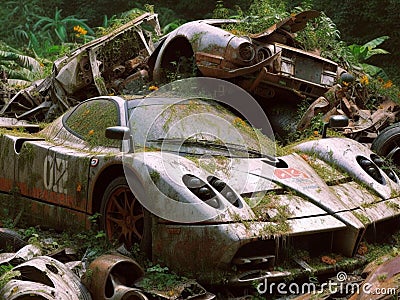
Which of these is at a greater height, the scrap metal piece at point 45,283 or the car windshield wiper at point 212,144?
the car windshield wiper at point 212,144

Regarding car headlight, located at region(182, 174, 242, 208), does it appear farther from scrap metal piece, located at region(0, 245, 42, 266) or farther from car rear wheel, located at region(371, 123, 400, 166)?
car rear wheel, located at region(371, 123, 400, 166)

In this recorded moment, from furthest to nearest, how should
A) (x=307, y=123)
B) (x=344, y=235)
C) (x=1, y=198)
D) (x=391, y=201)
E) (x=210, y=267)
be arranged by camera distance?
(x=307, y=123), (x=1, y=198), (x=391, y=201), (x=344, y=235), (x=210, y=267)

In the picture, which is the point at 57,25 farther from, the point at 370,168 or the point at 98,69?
the point at 370,168

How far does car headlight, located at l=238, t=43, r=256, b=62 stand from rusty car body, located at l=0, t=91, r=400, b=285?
1887mm

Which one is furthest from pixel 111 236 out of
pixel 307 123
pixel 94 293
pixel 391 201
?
pixel 307 123

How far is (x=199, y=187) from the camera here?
590 cm

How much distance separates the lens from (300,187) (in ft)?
21.6

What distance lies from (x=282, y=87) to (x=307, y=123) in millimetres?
699

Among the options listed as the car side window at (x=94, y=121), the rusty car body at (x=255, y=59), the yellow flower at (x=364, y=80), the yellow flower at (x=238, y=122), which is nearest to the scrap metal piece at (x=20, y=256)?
the car side window at (x=94, y=121)

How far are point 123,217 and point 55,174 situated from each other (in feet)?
3.61

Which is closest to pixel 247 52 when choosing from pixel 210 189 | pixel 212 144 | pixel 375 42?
pixel 212 144

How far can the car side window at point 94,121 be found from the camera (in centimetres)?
718

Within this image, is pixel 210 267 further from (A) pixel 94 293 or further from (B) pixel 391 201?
(B) pixel 391 201

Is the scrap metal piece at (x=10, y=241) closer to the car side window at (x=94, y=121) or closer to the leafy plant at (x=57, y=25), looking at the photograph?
Result: the car side window at (x=94, y=121)
